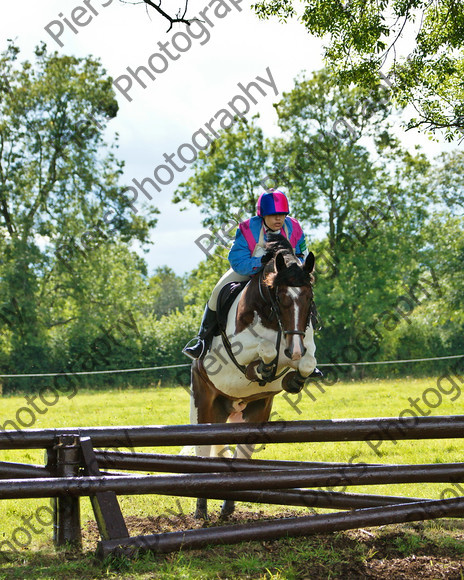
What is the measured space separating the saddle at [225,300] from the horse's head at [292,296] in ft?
2.50

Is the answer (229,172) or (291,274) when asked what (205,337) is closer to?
(291,274)

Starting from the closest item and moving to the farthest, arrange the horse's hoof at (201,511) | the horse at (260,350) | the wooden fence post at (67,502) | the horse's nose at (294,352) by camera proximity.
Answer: the wooden fence post at (67,502), the horse's nose at (294,352), the horse at (260,350), the horse's hoof at (201,511)

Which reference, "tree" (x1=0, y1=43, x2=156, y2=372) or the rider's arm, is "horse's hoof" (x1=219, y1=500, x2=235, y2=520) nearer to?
the rider's arm

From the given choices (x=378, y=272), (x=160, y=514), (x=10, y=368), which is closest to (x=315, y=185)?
(x=378, y=272)

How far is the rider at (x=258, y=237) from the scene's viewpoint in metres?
5.31

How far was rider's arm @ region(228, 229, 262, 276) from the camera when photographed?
5.33 meters

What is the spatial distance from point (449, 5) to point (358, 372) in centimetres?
1681

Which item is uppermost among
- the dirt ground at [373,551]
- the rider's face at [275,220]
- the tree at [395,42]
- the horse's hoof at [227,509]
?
the tree at [395,42]

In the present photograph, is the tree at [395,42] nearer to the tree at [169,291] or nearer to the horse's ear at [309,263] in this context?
the horse's ear at [309,263]

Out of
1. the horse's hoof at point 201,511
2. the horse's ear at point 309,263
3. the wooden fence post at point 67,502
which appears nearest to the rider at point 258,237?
the horse's ear at point 309,263

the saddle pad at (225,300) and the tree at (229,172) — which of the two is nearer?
the saddle pad at (225,300)

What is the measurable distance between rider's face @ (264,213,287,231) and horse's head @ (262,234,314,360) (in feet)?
2.15

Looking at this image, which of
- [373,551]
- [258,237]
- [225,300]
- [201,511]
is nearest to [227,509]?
[201,511]

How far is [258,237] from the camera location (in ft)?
17.8
